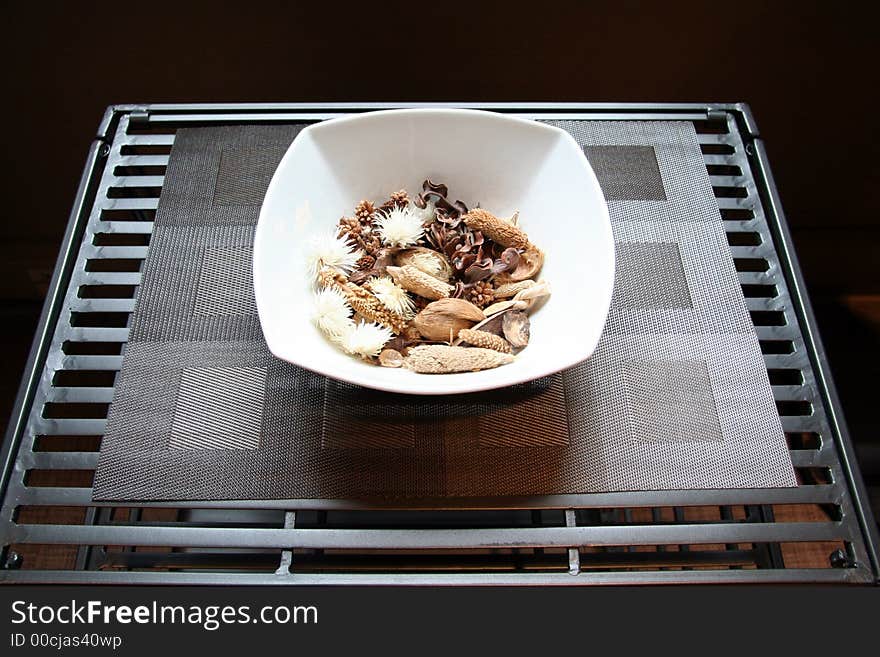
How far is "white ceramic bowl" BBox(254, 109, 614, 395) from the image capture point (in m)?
0.49

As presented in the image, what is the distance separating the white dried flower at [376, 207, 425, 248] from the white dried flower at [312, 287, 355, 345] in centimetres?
8

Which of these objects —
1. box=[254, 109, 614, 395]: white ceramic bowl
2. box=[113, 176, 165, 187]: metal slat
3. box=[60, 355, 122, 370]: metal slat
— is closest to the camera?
box=[254, 109, 614, 395]: white ceramic bowl

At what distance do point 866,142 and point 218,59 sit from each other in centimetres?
120

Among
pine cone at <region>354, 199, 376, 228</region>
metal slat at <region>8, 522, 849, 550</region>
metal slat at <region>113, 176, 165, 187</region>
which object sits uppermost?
metal slat at <region>113, 176, 165, 187</region>

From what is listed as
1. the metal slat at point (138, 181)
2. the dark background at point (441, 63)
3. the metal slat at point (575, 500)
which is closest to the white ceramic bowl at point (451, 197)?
the metal slat at point (575, 500)

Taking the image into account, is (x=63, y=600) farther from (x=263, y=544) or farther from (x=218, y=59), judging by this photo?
(x=218, y=59)

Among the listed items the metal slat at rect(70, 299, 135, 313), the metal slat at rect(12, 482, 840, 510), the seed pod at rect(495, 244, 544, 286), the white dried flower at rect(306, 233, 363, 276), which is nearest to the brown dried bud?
the seed pod at rect(495, 244, 544, 286)

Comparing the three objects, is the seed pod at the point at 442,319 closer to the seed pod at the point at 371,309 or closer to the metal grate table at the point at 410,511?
the seed pod at the point at 371,309

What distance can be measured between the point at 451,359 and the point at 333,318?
107mm

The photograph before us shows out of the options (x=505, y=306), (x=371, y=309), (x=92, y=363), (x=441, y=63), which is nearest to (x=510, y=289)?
(x=505, y=306)

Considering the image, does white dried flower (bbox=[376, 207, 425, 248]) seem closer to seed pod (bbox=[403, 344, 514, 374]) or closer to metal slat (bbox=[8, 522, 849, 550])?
seed pod (bbox=[403, 344, 514, 374])

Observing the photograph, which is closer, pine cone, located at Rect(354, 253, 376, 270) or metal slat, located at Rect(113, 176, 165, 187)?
pine cone, located at Rect(354, 253, 376, 270)

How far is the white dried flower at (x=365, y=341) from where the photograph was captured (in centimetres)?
52

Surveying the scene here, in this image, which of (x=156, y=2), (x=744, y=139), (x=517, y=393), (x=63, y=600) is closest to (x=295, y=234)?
(x=517, y=393)
